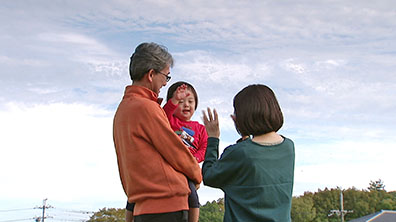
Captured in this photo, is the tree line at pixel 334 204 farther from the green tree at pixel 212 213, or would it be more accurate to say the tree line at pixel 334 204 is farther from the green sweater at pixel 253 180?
the green sweater at pixel 253 180

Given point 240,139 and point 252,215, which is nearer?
point 252,215

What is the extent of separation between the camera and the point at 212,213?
147 feet

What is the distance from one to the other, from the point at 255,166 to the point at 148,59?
107 cm

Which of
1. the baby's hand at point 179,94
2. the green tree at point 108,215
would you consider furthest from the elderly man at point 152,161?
the green tree at point 108,215

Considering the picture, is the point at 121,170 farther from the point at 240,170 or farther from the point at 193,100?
the point at 193,100

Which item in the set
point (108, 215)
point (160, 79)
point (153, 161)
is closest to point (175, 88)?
point (160, 79)

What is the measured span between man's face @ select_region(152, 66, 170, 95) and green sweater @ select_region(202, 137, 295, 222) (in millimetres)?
602

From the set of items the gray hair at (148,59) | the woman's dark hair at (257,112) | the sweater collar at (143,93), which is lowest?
the woman's dark hair at (257,112)

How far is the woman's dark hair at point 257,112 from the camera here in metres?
3.24

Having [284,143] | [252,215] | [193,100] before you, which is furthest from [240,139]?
[193,100]

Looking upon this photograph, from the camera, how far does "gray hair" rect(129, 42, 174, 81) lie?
3.56 meters

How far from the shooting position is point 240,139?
3496 millimetres

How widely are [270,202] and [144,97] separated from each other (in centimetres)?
113

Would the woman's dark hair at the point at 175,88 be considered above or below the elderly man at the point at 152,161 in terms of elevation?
above
